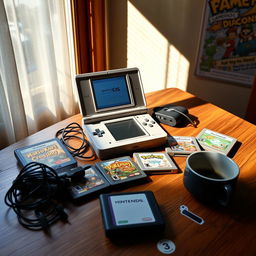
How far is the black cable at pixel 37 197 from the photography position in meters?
0.69

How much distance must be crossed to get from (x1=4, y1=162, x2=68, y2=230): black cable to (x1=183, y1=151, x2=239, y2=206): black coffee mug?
1.13 ft

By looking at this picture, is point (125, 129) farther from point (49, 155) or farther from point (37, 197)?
point (37, 197)

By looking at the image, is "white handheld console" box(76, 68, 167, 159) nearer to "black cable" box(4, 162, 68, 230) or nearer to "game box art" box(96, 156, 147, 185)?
"game box art" box(96, 156, 147, 185)

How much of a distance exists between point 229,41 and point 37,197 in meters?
1.46

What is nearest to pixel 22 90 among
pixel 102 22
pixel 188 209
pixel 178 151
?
pixel 102 22

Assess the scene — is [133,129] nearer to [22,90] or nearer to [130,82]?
[130,82]

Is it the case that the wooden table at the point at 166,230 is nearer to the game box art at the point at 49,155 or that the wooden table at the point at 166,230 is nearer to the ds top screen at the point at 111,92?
the game box art at the point at 49,155

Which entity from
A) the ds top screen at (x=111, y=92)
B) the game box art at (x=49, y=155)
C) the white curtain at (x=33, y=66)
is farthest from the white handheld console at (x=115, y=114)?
the white curtain at (x=33, y=66)

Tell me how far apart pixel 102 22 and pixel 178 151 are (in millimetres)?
1529

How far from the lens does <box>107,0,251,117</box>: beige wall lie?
180cm

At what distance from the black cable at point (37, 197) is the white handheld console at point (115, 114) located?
20 centimetres

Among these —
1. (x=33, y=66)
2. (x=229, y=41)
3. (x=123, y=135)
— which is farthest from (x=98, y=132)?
(x=229, y=41)

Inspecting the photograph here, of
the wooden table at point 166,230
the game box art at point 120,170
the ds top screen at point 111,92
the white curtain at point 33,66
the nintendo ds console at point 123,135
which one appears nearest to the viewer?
the wooden table at point 166,230

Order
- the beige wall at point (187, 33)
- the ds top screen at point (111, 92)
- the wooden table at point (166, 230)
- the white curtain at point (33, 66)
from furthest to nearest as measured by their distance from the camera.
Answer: the beige wall at point (187, 33)
the white curtain at point (33, 66)
the ds top screen at point (111, 92)
the wooden table at point (166, 230)
